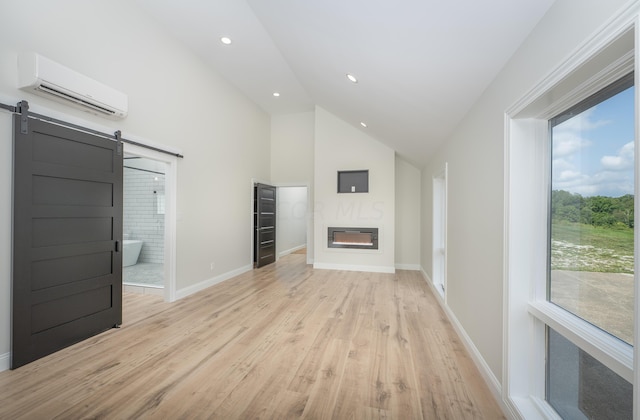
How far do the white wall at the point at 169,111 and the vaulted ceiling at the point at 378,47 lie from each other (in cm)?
47

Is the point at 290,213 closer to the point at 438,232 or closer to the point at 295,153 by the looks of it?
the point at 295,153

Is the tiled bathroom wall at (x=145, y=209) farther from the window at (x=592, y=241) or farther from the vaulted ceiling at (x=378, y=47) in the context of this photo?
the window at (x=592, y=241)

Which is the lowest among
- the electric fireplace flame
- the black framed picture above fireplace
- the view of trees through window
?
the electric fireplace flame

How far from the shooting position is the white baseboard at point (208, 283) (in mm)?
3814

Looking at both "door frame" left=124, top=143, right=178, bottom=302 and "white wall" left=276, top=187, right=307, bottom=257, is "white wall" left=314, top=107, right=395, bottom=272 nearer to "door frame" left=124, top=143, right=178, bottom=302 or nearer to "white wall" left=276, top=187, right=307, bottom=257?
"white wall" left=276, top=187, right=307, bottom=257

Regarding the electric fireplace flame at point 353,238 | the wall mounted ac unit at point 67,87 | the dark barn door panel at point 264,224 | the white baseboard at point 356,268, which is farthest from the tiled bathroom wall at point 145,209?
the electric fireplace flame at point 353,238

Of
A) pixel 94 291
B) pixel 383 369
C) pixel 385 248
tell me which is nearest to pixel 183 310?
pixel 94 291

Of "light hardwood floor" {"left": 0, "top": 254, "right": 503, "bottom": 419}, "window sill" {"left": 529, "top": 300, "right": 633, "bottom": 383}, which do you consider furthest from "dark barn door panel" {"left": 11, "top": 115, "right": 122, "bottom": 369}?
"window sill" {"left": 529, "top": 300, "right": 633, "bottom": 383}

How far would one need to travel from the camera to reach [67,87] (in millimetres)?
2273

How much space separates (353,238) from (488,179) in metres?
3.98

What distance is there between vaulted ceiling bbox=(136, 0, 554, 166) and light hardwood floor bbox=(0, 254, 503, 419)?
2.26 meters

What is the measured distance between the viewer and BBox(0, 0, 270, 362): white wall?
81.9 inches

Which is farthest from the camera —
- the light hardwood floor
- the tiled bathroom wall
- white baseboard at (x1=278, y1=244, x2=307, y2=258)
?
white baseboard at (x1=278, y1=244, x2=307, y2=258)

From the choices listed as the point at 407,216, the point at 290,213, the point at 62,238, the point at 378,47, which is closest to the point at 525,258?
the point at 378,47
